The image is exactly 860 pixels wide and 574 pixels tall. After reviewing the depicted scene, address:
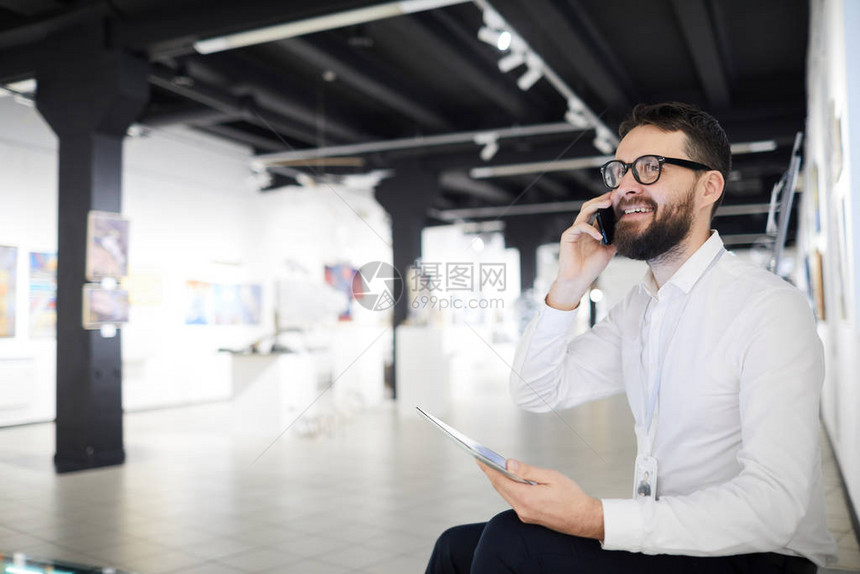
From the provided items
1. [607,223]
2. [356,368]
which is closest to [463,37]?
[356,368]

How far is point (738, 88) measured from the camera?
23.3 feet

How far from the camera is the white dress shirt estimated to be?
102cm

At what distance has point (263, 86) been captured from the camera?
22.9 feet

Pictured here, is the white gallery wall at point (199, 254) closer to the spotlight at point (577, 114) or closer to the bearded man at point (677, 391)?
the spotlight at point (577, 114)

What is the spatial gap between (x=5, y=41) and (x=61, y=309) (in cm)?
212

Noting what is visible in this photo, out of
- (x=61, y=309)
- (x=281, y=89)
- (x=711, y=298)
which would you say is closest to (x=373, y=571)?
(x=711, y=298)

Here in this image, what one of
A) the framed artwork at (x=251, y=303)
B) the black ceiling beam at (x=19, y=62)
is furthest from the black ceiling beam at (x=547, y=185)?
the black ceiling beam at (x=19, y=62)

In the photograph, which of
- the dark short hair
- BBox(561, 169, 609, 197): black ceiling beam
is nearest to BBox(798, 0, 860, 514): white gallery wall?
the dark short hair

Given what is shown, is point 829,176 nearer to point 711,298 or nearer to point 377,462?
point 711,298

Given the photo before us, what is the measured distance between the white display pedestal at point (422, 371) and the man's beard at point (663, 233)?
700 centimetres

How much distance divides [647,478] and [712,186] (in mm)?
538

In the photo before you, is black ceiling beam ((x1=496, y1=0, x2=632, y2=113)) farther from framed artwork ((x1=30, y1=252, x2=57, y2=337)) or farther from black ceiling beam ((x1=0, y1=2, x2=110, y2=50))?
framed artwork ((x1=30, y1=252, x2=57, y2=337))

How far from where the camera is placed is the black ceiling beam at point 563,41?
4864 mm

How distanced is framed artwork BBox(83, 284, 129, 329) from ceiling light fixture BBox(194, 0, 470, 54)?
1.89m
